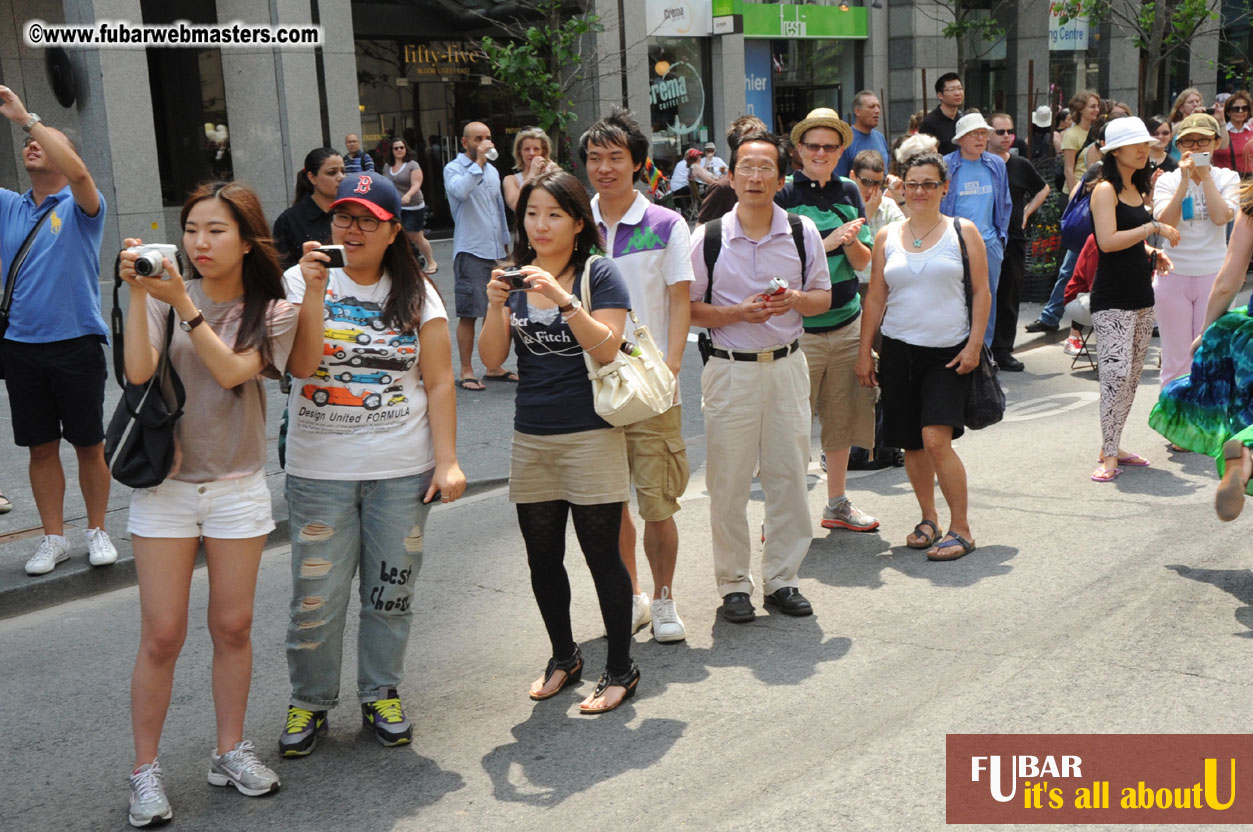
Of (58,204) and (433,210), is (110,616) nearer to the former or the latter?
(58,204)

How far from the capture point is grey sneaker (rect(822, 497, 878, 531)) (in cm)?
664

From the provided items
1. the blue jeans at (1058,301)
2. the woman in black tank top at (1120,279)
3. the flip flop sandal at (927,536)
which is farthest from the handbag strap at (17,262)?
the blue jeans at (1058,301)

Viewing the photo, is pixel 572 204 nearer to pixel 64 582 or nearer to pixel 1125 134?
pixel 64 582

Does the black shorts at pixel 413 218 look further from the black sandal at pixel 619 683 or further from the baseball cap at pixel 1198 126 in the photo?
the black sandal at pixel 619 683

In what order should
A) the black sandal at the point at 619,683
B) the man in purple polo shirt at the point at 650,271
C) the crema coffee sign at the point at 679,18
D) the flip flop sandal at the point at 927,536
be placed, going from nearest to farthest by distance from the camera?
1. the black sandal at the point at 619,683
2. the man in purple polo shirt at the point at 650,271
3. the flip flop sandal at the point at 927,536
4. the crema coffee sign at the point at 679,18

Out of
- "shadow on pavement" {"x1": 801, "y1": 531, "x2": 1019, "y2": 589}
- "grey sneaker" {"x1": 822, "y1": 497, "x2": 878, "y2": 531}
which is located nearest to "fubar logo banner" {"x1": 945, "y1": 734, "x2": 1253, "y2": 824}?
"shadow on pavement" {"x1": 801, "y1": 531, "x2": 1019, "y2": 589}

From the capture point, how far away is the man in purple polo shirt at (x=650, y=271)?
16.4 feet

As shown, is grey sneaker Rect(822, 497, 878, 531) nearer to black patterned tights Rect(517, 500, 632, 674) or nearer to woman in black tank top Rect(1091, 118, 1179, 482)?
woman in black tank top Rect(1091, 118, 1179, 482)

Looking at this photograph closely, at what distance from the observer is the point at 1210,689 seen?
442 centimetres

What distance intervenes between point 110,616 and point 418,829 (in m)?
2.70

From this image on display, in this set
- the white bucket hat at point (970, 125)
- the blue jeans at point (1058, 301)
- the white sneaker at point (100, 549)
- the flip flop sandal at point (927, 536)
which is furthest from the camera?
the blue jeans at point (1058, 301)

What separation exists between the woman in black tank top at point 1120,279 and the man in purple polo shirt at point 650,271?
3.33m

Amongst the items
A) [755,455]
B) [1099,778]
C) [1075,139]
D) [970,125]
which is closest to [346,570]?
[755,455]

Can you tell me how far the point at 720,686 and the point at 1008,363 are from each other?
7.25 meters
